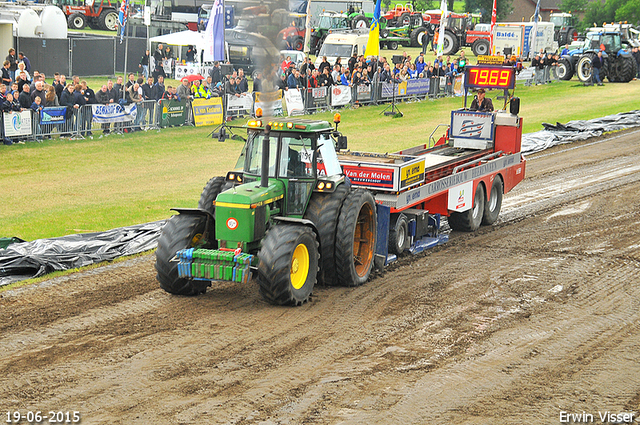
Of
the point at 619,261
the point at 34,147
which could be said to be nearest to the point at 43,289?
the point at 619,261

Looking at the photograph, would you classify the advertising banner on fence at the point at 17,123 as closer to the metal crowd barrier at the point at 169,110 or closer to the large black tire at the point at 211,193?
the metal crowd barrier at the point at 169,110

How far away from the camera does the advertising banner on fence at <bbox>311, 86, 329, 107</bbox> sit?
92.3 feet

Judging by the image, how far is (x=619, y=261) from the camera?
1266cm

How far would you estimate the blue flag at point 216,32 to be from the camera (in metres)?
24.6

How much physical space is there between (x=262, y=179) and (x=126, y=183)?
8470 mm

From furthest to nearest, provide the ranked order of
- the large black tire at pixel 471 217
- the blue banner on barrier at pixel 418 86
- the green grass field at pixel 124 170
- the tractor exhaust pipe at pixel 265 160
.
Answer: the blue banner on barrier at pixel 418 86
the large black tire at pixel 471 217
the green grass field at pixel 124 170
the tractor exhaust pipe at pixel 265 160

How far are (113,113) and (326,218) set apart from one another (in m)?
14.0

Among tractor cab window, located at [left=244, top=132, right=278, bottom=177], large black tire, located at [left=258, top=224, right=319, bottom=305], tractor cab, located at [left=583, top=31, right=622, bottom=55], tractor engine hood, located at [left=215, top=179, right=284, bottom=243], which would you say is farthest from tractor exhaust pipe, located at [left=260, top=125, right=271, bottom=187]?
tractor cab, located at [left=583, top=31, right=622, bottom=55]

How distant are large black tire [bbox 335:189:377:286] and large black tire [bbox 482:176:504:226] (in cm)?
456

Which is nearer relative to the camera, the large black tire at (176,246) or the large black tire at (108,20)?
the large black tire at (176,246)

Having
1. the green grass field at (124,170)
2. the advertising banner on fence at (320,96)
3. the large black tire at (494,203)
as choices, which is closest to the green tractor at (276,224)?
the green grass field at (124,170)

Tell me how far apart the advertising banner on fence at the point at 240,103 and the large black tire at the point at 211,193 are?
49.1 feet

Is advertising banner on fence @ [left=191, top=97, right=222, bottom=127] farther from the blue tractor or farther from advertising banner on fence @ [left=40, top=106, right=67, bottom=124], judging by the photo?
the blue tractor

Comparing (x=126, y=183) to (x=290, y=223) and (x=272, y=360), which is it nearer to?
(x=290, y=223)
